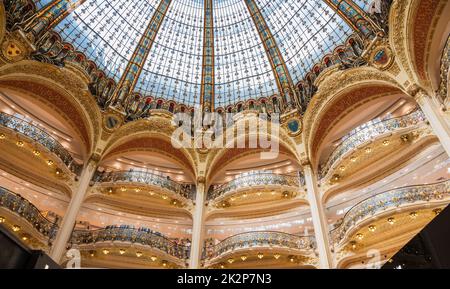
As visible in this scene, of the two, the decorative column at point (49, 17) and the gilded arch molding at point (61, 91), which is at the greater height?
the decorative column at point (49, 17)

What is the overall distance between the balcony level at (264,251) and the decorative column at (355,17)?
11.1 meters

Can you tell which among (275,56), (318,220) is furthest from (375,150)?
(275,56)

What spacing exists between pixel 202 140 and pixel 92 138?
6.62 m

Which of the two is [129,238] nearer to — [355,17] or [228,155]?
[228,155]

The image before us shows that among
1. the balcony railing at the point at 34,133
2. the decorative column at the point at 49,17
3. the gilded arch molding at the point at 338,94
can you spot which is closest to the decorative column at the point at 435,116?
the gilded arch molding at the point at 338,94

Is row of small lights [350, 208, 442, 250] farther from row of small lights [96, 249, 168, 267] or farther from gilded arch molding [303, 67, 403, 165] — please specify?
row of small lights [96, 249, 168, 267]

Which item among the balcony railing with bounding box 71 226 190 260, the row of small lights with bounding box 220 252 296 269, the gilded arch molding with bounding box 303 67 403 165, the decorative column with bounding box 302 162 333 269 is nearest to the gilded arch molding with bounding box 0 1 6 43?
the balcony railing with bounding box 71 226 190 260

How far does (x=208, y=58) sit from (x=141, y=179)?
9.57 metres

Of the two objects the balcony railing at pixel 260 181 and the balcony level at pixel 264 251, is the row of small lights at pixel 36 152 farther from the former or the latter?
the balcony level at pixel 264 251

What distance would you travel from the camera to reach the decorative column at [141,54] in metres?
20.0

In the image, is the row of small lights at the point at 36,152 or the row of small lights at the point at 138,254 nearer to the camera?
the row of small lights at the point at 36,152

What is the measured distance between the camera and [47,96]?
57.0 ft
